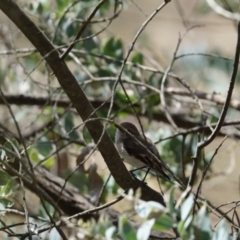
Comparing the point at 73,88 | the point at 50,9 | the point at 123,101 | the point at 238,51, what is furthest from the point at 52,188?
the point at 238,51

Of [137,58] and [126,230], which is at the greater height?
[137,58]

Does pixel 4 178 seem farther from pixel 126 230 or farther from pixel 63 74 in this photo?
pixel 126 230

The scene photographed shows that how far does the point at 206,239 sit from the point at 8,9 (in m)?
0.95

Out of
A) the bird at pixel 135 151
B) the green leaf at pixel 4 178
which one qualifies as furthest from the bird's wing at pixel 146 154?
the green leaf at pixel 4 178

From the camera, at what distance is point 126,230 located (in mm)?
1162

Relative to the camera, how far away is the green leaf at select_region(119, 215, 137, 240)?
115 centimetres

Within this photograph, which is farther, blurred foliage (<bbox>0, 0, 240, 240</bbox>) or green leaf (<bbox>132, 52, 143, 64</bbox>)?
green leaf (<bbox>132, 52, 143, 64</bbox>)

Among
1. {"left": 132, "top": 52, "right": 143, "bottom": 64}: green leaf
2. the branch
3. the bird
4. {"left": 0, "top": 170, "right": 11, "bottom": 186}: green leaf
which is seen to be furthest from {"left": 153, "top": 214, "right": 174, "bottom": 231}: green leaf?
{"left": 132, "top": 52, "right": 143, "bottom": 64}: green leaf

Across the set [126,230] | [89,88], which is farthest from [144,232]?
[89,88]

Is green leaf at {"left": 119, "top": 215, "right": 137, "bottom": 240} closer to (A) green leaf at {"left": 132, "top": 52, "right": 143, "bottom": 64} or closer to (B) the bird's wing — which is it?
(B) the bird's wing

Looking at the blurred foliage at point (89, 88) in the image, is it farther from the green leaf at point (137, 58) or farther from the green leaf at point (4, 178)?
the green leaf at point (4, 178)

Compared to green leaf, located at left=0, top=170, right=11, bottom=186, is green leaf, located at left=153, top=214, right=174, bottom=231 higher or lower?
lower

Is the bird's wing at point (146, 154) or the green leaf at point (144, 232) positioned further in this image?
the bird's wing at point (146, 154)

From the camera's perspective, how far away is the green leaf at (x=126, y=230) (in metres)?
1.15
